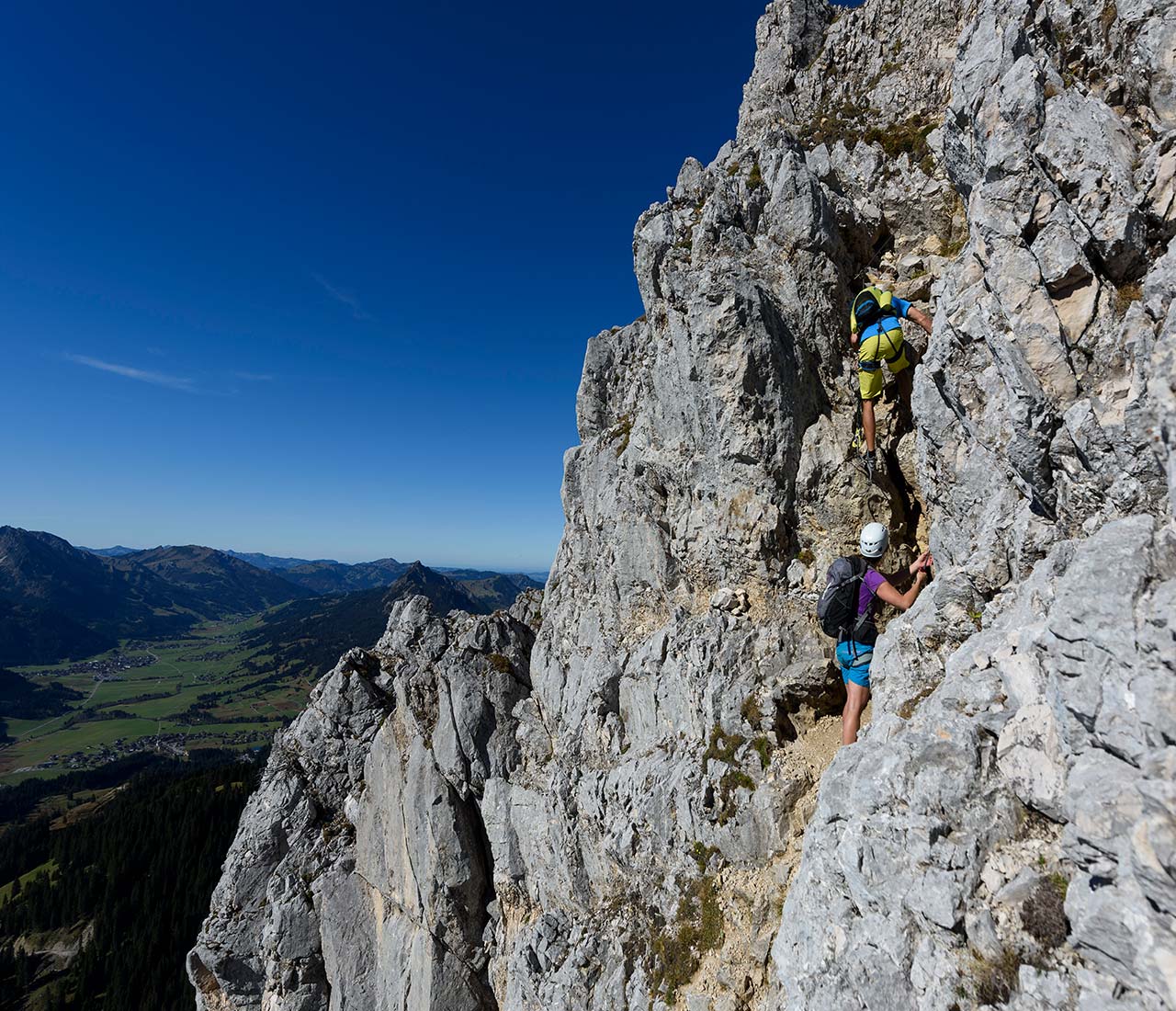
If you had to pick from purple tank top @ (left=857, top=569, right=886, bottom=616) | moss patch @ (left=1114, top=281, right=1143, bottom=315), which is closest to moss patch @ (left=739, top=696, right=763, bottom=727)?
purple tank top @ (left=857, top=569, right=886, bottom=616)

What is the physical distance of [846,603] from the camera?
1330 centimetres

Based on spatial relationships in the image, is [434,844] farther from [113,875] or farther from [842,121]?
[113,875]

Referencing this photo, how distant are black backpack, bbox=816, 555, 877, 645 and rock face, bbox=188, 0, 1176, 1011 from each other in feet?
4.56

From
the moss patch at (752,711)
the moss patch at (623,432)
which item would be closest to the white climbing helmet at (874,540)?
the moss patch at (752,711)

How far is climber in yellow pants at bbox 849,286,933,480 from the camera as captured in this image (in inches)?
600

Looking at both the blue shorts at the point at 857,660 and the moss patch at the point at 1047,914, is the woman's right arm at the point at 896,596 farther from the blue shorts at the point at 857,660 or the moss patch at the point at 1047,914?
the moss patch at the point at 1047,914

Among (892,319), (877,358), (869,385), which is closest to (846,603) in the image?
(869,385)

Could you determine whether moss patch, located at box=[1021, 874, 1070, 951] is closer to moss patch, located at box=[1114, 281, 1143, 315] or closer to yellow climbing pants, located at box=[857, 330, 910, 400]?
moss patch, located at box=[1114, 281, 1143, 315]

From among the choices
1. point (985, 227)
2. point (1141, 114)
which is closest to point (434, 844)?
point (985, 227)

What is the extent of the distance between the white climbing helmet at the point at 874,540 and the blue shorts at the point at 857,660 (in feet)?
8.06

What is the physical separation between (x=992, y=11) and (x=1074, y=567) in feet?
46.3

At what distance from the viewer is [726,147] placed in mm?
24719

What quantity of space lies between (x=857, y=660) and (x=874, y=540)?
3.19m

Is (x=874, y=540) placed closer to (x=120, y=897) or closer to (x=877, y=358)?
(x=877, y=358)
